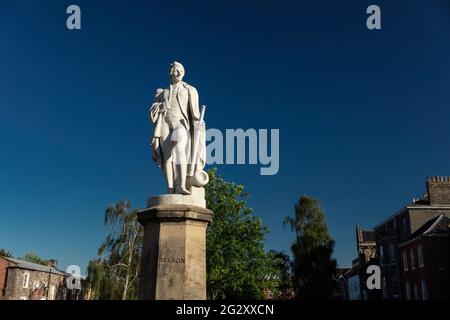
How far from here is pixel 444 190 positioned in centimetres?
5144

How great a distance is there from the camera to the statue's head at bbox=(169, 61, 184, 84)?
32.2ft

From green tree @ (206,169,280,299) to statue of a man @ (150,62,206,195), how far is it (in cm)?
2670

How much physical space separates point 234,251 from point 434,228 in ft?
73.1

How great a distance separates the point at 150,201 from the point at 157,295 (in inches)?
74.9

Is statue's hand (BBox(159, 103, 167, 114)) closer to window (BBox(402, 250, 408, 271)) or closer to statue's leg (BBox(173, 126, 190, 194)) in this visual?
statue's leg (BBox(173, 126, 190, 194))

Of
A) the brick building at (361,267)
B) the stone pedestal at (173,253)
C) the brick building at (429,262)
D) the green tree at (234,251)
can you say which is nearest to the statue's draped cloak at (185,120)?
the stone pedestal at (173,253)

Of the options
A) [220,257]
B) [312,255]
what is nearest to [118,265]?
[220,257]

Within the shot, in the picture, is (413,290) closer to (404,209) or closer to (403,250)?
(403,250)

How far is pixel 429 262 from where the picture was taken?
42.9 m

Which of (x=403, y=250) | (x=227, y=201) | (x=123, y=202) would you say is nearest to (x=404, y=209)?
(x=403, y=250)

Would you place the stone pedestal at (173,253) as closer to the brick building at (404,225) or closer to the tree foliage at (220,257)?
the tree foliage at (220,257)

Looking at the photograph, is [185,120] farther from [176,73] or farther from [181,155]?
[176,73]

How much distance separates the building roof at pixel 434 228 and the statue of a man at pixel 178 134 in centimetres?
4135
